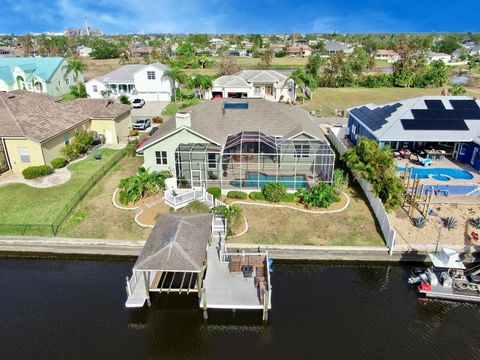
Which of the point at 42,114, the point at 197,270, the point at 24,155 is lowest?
the point at 197,270

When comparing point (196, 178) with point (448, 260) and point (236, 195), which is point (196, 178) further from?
point (448, 260)

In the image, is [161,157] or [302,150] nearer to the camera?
[302,150]

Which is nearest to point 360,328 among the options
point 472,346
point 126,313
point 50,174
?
point 472,346

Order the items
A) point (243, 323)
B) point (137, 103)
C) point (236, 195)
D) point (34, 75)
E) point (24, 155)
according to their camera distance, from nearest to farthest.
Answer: point (243, 323) < point (236, 195) < point (24, 155) < point (137, 103) < point (34, 75)

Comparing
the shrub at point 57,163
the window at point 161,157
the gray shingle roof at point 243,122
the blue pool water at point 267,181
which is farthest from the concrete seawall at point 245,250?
the shrub at point 57,163

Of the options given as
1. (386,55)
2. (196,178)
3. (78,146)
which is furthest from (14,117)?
(386,55)
